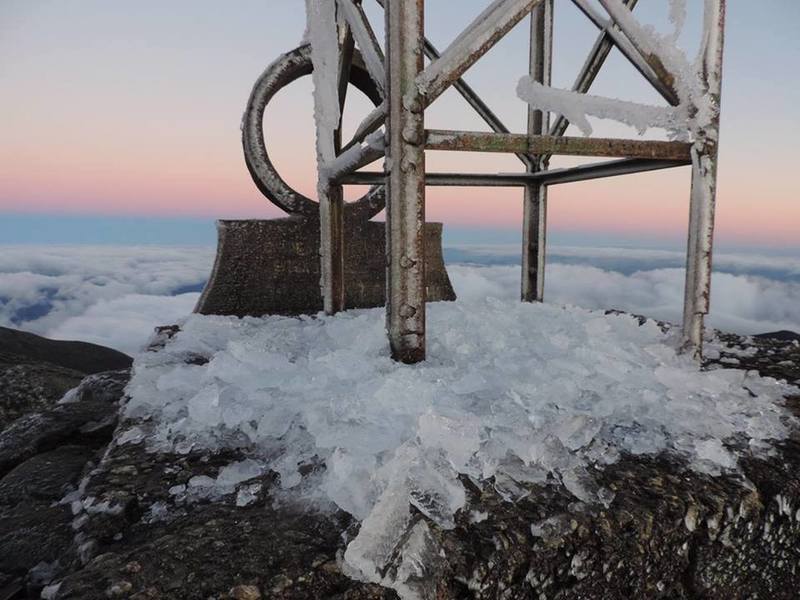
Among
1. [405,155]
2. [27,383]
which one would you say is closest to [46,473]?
[405,155]

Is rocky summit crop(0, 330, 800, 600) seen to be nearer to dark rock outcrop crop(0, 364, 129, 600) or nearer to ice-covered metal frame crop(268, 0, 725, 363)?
dark rock outcrop crop(0, 364, 129, 600)

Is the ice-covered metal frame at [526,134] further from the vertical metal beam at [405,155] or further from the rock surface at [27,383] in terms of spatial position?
the rock surface at [27,383]

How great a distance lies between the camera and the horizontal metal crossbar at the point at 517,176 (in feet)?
9.19

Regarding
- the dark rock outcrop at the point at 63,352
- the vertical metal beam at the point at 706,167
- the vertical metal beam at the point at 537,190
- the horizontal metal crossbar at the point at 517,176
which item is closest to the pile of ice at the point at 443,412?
the vertical metal beam at the point at 706,167

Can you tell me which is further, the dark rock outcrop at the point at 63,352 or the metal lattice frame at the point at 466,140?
the dark rock outcrop at the point at 63,352

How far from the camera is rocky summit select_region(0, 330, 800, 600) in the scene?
43.4 inches

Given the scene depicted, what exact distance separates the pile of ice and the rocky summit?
5 centimetres

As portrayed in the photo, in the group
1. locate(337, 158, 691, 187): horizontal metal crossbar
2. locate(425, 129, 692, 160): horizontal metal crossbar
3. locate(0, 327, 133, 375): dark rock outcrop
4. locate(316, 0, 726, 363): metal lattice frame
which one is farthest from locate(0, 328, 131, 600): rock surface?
locate(0, 327, 133, 375): dark rock outcrop

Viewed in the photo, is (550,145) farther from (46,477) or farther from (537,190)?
(46,477)

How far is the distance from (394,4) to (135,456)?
1840 millimetres

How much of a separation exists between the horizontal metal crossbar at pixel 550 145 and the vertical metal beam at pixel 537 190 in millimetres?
1416

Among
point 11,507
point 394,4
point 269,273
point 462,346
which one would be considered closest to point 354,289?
point 269,273

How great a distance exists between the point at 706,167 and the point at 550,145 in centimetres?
79

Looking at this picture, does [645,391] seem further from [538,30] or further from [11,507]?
[538,30]
